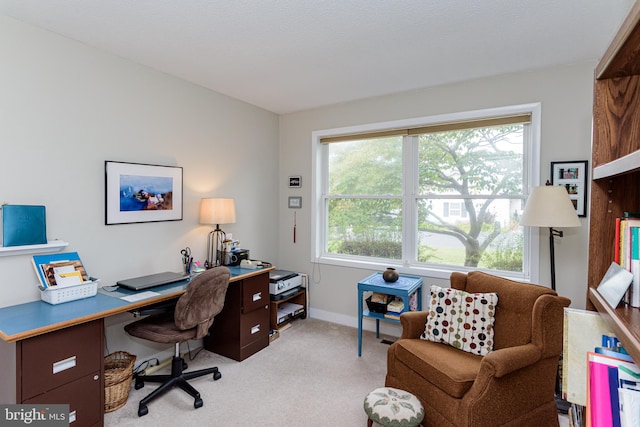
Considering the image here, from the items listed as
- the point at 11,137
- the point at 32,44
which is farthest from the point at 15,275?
the point at 32,44

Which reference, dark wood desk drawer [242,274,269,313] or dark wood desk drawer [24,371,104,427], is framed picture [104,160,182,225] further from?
dark wood desk drawer [24,371,104,427]

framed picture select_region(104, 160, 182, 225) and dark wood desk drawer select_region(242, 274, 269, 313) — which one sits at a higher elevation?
framed picture select_region(104, 160, 182, 225)

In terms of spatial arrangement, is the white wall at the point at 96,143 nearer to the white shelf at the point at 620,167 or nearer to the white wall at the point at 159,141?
the white wall at the point at 159,141

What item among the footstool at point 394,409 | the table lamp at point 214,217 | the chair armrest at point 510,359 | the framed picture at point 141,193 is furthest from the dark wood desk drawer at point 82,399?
the chair armrest at point 510,359

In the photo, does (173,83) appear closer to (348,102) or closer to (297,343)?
(348,102)

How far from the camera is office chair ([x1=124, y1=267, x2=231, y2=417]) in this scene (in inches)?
89.5

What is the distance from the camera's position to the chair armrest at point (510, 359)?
5.72ft

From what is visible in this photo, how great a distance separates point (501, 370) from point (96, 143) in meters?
3.05

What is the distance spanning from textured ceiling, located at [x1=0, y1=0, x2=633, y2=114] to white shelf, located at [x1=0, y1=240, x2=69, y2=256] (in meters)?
1.43

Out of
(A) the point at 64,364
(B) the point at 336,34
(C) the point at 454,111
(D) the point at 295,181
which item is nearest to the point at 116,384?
(A) the point at 64,364

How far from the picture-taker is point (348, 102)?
3.76 meters

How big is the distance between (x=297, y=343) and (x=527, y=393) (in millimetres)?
2049

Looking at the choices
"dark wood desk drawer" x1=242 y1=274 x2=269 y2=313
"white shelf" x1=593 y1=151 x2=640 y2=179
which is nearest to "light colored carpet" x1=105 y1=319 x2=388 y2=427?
"dark wood desk drawer" x1=242 y1=274 x2=269 y2=313

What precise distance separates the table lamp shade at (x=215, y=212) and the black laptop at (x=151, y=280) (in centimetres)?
55
